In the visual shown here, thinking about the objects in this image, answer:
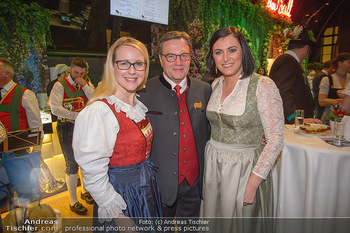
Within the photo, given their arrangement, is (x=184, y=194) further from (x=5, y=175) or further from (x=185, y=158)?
(x=5, y=175)

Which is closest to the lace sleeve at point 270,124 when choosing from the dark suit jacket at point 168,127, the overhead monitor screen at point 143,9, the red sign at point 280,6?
the dark suit jacket at point 168,127

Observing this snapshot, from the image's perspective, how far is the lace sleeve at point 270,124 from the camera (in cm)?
132

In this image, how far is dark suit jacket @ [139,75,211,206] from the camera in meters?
1.56

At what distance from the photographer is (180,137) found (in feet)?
5.18

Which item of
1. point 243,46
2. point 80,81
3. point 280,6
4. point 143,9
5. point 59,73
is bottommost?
point 80,81

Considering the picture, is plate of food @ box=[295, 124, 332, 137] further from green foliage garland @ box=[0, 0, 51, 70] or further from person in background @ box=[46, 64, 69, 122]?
green foliage garland @ box=[0, 0, 51, 70]

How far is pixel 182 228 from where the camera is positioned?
1774 mm

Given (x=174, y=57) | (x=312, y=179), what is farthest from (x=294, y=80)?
(x=174, y=57)

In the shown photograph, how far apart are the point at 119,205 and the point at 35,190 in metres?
1.64

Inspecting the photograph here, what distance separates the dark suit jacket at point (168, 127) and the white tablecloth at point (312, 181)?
0.71 metres

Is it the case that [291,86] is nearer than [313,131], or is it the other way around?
[313,131]

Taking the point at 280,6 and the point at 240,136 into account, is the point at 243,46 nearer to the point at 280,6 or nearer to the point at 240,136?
the point at 240,136

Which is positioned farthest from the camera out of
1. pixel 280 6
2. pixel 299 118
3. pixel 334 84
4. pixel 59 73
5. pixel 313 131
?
pixel 280 6

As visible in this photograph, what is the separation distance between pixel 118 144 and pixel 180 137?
20.2 inches
